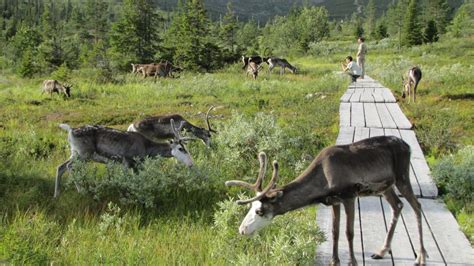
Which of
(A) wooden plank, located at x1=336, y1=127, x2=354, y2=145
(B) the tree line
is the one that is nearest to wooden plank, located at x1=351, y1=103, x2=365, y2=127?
(A) wooden plank, located at x1=336, y1=127, x2=354, y2=145

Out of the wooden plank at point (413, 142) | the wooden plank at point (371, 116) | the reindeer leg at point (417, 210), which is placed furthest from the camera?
the wooden plank at point (371, 116)

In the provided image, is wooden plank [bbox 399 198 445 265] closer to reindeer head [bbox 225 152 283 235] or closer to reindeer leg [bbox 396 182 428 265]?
reindeer leg [bbox 396 182 428 265]

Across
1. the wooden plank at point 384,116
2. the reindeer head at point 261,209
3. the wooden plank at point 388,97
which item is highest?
the reindeer head at point 261,209

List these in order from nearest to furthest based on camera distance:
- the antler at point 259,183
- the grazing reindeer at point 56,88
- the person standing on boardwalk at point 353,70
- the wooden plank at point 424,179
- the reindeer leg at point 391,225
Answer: the antler at point 259,183
the reindeer leg at point 391,225
the wooden plank at point 424,179
the person standing on boardwalk at point 353,70
the grazing reindeer at point 56,88

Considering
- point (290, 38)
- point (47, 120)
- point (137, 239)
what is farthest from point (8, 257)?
point (290, 38)

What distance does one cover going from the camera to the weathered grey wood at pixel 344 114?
39.6ft

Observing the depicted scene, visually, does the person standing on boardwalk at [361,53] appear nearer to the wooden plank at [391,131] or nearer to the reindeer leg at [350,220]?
the wooden plank at [391,131]

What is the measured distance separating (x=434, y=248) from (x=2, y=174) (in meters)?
8.05

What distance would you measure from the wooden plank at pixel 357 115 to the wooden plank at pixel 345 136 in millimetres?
685

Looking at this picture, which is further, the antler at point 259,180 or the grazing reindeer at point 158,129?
the grazing reindeer at point 158,129

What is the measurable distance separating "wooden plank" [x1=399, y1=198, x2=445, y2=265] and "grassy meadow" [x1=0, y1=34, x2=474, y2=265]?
0.62m

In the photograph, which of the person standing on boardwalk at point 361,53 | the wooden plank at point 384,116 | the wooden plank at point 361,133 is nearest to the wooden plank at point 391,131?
the wooden plank at point 384,116

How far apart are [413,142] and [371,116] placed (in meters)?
3.01

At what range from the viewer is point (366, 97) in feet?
54.9
